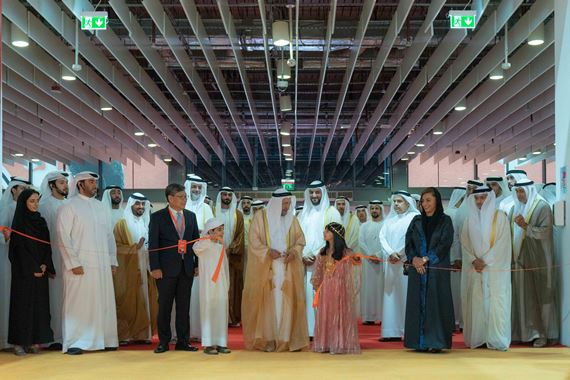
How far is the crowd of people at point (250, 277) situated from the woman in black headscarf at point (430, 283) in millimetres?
10

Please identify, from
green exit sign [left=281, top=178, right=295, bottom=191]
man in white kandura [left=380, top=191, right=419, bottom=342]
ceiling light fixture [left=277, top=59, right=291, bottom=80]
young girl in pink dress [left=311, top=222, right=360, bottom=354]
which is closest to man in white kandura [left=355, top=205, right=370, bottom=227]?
ceiling light fixture [left=277, top=59, right=291, bottom=80]

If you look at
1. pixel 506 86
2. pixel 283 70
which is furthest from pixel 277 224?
pixel 506 86

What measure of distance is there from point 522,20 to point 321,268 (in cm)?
457

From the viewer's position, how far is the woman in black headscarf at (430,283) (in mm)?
6641

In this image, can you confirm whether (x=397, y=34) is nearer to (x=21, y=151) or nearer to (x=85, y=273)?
(x=85, y=273)

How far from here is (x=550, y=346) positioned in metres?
7.39

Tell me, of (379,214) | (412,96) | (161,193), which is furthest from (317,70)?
(161,193)

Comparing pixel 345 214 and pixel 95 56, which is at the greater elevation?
pixel 95 56

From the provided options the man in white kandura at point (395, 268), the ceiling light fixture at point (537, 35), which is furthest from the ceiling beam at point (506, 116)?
the man in white kandura at point (395, 268)

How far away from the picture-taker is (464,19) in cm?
834

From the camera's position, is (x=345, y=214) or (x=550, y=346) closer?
(x=550, y=346)

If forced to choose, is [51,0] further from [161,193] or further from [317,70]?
[161,193]

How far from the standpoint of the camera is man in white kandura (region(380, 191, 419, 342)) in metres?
7.76

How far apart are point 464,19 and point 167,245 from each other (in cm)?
418
